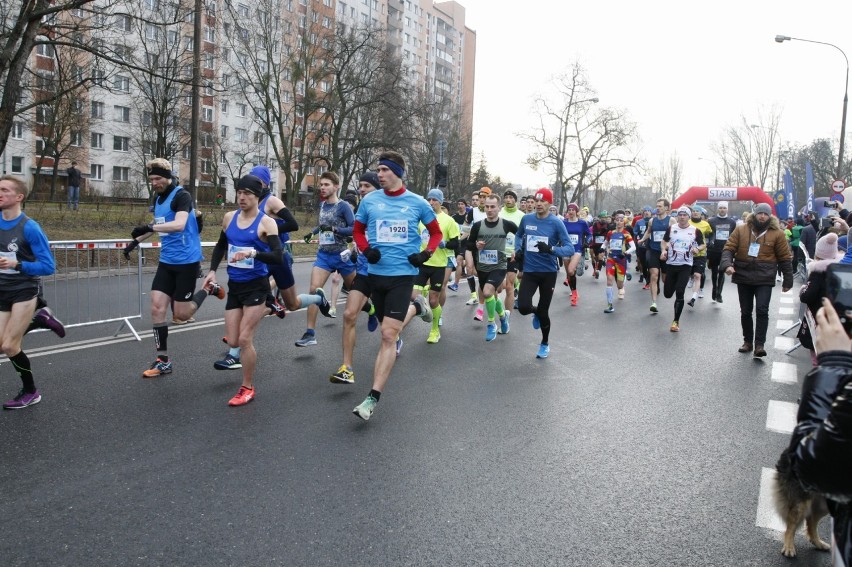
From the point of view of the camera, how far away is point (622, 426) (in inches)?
215

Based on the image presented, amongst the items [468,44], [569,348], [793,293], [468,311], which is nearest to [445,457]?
[569,348]

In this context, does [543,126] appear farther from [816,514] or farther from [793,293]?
[816,514]

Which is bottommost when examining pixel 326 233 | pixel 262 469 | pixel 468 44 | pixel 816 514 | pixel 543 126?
pixel 262 469

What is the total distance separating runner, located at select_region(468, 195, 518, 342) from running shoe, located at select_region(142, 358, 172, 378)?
4.20 metres

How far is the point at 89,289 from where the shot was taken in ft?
30.6

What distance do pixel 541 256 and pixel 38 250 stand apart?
554 centimetres

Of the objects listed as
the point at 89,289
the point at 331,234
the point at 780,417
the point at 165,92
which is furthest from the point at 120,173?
the point at 780,417

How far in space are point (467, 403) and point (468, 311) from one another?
19.9 ft

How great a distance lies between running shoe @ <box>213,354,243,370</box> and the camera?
6824 mm

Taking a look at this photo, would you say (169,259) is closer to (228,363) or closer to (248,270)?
(228,363)

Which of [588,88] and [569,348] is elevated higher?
[588,88]

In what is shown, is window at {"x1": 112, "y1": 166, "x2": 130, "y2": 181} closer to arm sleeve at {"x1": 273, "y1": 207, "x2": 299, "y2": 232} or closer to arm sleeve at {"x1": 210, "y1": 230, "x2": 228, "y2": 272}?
arm sleeve at {"x1": 273, "y1": 207, "x2": 299, "y2": 232}

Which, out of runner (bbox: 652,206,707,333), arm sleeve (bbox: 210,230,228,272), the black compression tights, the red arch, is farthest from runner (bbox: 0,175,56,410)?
the red arch

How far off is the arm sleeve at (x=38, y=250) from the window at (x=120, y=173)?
57601 mm
